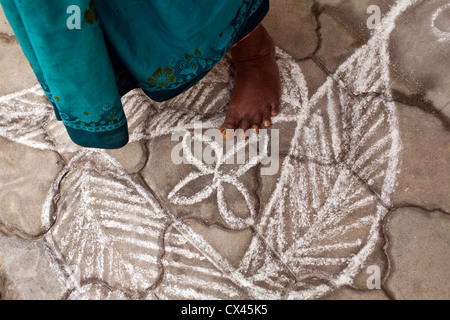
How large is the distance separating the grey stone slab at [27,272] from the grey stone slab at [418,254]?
1.04 m

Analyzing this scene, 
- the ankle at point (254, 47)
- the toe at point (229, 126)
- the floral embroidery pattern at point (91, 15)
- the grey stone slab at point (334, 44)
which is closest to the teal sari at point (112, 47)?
the floral embroidery pattern at point (91, 15)

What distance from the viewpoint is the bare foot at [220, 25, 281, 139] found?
1221 mm

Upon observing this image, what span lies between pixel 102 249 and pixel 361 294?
2.67 feet

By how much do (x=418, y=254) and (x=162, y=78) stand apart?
0.90 metres

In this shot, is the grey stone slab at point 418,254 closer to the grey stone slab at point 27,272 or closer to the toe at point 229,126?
the toe at point 229,126

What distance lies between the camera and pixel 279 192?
1201 millimetres

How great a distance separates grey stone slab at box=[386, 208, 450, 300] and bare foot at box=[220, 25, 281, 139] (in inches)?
20.4

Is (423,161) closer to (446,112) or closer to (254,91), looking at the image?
(446,112)

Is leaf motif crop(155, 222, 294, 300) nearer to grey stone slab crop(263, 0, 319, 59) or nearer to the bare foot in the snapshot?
the bare foot

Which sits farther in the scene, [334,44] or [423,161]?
[334,44]

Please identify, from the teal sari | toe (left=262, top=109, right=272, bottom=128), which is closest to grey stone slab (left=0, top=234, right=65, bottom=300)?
the teal sari

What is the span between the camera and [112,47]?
75cm

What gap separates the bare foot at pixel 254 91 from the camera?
1221mm

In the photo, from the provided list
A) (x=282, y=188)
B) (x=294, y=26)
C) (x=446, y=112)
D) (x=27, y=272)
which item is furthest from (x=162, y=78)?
(x=446, y=112)
